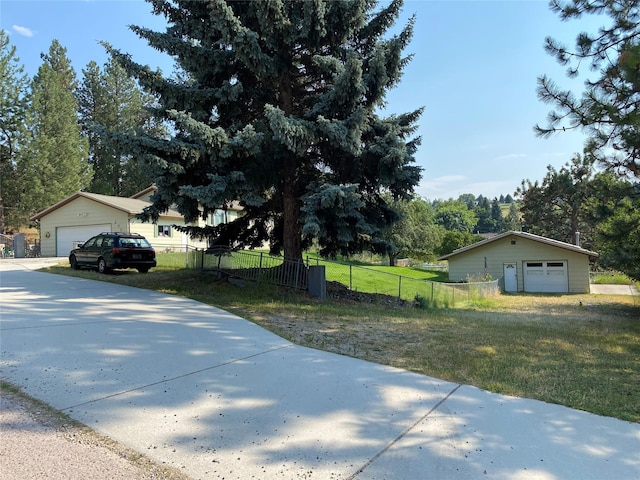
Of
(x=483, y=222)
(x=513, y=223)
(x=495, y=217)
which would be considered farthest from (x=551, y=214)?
(x=495, y=217)

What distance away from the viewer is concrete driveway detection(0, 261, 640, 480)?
9.90ft

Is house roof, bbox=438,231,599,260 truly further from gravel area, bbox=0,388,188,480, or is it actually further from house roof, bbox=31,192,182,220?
gravel area, bbox=0,388,188,480

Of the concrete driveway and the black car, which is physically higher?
the black car

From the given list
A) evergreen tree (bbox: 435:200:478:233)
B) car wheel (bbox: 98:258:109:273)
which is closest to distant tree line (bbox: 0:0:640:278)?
car wheel (bbox: 98:258:109:273)

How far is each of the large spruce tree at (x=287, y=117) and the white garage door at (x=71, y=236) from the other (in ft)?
68.3

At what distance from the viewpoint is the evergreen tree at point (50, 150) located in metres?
36.0

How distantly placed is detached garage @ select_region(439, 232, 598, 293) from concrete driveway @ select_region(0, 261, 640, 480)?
28921 millimetres

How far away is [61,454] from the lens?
118 inches

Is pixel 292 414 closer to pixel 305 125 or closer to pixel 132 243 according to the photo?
pixel 305 125

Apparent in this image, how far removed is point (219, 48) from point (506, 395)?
37.8 feet

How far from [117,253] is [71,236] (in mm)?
19009

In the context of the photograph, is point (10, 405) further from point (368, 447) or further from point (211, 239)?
point (211, 239)

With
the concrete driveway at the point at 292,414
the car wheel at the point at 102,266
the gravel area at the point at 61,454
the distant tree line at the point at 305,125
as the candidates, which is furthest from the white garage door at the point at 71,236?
the gravel area at the point at 61,454

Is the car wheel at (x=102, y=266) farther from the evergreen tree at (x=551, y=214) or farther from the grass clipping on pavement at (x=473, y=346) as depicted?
the evergreen tree at (x=551, y=214)
